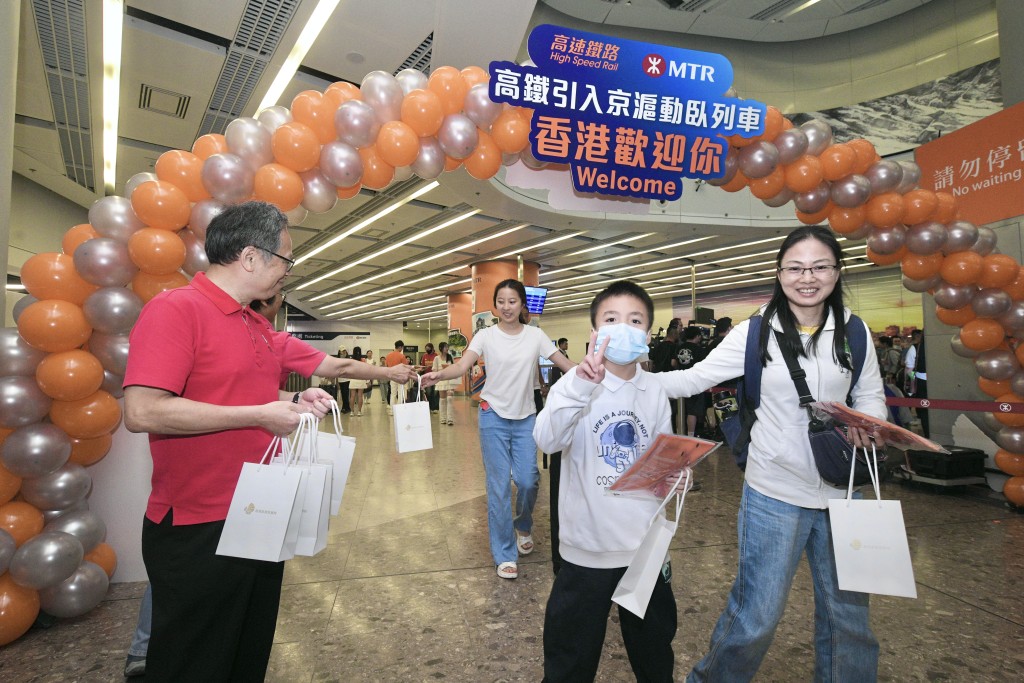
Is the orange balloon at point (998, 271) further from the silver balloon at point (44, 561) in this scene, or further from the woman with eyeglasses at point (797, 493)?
the silver balloon at point (44, 561)

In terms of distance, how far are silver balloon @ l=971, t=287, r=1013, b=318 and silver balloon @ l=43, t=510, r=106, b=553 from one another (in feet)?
20.3

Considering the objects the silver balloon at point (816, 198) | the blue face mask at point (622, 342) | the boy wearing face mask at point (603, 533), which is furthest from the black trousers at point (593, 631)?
the silver balloon at point (816, 198)

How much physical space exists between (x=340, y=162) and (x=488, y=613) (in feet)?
8.59

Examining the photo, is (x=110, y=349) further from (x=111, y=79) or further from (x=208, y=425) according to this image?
(x=111, y=79)

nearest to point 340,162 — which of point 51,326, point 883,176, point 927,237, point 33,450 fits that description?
point 51,326

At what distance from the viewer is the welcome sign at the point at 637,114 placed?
11.9ft

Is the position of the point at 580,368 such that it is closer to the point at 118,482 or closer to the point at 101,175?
the point at 118,482

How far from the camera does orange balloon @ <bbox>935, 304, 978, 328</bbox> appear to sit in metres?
4.40

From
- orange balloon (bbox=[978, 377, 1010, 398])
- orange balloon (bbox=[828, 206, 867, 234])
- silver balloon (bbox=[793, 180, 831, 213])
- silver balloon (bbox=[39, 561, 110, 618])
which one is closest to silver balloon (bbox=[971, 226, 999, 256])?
orange balloon (bbox=[828, 206, 867, 234])

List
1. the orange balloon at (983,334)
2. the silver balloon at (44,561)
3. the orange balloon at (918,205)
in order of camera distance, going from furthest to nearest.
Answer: the orange balloon at (983,334) → the orange balloon at (918,205) → the silver balloon at (44,561)

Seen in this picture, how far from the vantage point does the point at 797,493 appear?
5.21 feet

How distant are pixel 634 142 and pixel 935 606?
3193 millimetres

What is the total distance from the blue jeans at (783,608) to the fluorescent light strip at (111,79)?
20.9ft

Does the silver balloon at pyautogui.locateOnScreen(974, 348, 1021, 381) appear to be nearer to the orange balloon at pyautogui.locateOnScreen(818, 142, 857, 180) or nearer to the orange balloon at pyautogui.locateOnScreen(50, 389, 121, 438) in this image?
the orange balloon at pyautogui.locateOnScreen(818, 142, 857, 180)
